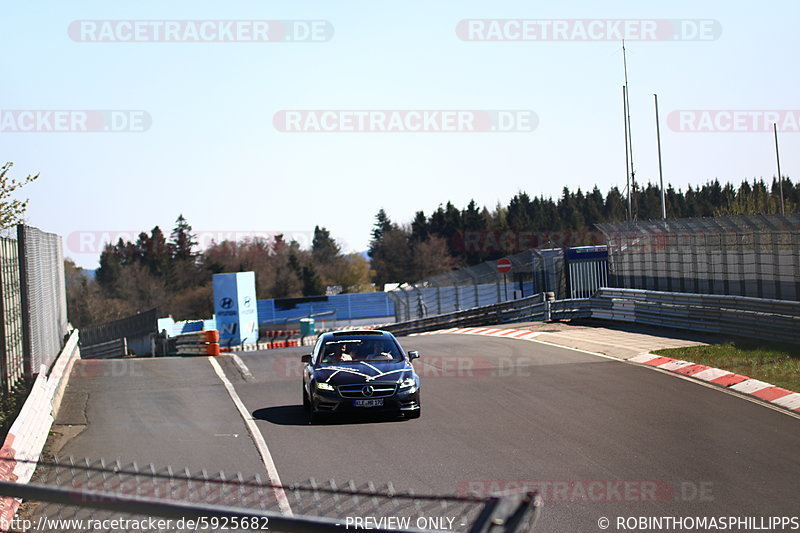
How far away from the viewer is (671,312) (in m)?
22.6

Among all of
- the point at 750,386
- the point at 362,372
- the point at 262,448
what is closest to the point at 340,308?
the point at 362,372

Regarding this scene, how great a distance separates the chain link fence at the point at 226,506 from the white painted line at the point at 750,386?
9.36 metres

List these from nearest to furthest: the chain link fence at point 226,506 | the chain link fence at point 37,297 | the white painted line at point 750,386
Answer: the chain link fence at point 226,506
the chain link fence at point 37,297
the white painted line at point 750,386

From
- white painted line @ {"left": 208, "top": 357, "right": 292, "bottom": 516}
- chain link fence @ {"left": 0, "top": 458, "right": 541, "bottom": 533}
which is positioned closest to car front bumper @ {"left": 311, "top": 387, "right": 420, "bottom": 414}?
white painted line @ {"left": 208, "top": 357, "right": 292, "bottom": 516}

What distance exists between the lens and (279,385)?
1727 centimetres

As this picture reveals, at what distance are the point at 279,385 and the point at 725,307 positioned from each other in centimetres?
1076

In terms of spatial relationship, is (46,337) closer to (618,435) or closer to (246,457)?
(246,457)

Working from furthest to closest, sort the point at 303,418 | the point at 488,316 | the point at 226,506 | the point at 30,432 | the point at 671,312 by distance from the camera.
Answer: the point at 488,316 < the point at 671,312 < the point at 303,418 < the point at 30,432 < the point at 226,506

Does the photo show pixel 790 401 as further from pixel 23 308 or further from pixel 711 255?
pixel 23 308

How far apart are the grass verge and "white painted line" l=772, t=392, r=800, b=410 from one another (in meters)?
0.45

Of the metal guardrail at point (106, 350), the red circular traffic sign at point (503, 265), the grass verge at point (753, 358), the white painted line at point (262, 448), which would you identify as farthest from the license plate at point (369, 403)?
the metal guardrail at point (106, 350)

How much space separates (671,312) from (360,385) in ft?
42.1

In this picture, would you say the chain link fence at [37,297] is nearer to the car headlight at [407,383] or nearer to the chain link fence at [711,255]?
the car headlight at [407,383]

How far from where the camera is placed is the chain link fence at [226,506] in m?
2.99
